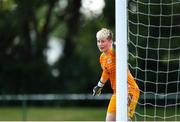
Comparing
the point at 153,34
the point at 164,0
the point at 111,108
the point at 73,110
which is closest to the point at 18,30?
the point at 73,110

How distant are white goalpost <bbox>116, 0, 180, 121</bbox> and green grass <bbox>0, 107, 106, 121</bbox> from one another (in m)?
1.86

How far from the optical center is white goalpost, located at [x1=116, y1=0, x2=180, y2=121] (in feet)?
20.5

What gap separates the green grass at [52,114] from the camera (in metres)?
14.3

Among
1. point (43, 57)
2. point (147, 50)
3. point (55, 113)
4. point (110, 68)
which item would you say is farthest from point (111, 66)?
point (43, 57)

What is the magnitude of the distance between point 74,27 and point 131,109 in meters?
12.6

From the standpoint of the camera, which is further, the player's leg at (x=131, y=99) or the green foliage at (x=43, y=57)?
the green foliage at (x=43, y=57)

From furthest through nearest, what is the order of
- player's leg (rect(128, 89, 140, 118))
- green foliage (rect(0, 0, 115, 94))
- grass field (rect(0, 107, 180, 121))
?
green foliage (rect(0, 0, 115, 94)) → grass field (rect(0, 107, 180, 121)) → player's leg (rect(128, 89, 140, 118))

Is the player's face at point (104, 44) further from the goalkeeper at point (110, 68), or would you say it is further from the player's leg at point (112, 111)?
the player's leg at point (112, 111)

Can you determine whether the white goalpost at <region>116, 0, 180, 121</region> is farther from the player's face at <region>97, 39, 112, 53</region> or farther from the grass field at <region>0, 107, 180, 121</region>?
the grass field at <region>0, 107, 180, 121</region>

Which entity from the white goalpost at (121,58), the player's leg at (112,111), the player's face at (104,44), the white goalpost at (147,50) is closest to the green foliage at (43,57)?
the white goalpost at (147,50)

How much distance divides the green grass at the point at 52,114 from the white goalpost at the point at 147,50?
186 centimetres

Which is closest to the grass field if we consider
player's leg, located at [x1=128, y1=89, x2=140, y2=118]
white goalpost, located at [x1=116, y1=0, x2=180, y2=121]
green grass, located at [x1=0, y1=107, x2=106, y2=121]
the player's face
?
green grass, located at [x1=0, y1=107, x2=106, y2=121]

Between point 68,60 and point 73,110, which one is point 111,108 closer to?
point 73,110

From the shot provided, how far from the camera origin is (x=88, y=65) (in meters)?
18.6
